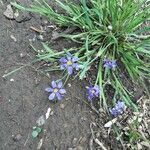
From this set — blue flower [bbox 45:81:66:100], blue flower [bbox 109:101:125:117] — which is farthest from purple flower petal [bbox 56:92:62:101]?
blue flower [bbox 109:101:125:117]

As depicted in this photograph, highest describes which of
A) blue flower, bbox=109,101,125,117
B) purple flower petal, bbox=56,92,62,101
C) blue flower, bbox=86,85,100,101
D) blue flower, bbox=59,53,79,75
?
blue flower, bbox=59,53,79,75

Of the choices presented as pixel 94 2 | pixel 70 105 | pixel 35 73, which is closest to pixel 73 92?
pixel 70 105

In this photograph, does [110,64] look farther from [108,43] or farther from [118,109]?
[118,109]

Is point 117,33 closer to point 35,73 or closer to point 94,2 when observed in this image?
point 94,2

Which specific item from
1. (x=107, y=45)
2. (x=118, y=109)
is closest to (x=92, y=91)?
(x=118, y=109)

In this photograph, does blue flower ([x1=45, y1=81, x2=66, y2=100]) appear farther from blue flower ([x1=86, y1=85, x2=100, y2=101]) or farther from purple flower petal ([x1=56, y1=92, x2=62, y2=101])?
blue flower ([x1=86, y1=85, x2=100, y2=101])

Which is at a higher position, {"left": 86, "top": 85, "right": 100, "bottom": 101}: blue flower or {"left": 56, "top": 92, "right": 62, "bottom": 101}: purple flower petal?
{"left": 56, "top": 92, "right": 62, "bottom": 101}: purple flower petal

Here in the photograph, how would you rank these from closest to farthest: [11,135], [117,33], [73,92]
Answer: [11,135] < [73,92] < [117,33]
